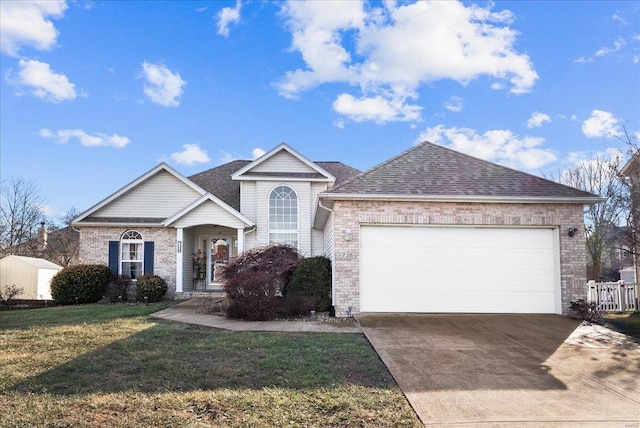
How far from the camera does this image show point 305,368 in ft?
20.5

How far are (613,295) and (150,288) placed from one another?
15.7 meters

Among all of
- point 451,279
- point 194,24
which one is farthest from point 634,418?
point 194,24

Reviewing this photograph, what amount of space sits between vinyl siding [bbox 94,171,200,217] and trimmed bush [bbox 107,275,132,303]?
269 cm

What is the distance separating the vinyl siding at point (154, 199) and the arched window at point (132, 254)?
89 centimetres

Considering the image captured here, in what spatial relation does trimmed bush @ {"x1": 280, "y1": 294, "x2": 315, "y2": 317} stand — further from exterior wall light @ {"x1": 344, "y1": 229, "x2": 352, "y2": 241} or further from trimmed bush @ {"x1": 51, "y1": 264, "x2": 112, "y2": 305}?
trimmed bush @ {"x1": 51, "y1": 264, "x2": 112, "y2": 305}

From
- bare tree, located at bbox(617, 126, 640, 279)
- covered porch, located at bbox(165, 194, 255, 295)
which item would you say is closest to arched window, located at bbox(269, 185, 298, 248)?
covered porch, located at bbox(165, 194, 255, 295)

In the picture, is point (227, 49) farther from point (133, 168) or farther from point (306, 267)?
point (133, 168)

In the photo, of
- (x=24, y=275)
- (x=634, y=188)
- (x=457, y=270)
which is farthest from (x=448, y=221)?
(x=24, y=275)

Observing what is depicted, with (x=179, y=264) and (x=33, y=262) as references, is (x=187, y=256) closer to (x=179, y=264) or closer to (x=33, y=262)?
(x=179, y=264)

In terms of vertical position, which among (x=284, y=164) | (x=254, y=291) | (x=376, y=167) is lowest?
(x=254, y=291)

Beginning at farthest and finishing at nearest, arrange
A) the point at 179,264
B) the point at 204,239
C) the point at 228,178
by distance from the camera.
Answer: the point at 228,178 < the point at 204,239 < the point at 179,264

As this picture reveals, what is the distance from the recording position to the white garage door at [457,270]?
11.5m

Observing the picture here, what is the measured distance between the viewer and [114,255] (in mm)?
18000

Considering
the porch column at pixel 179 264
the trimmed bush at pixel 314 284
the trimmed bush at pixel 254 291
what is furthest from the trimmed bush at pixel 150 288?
the trimmed bush at pixel 314 284
